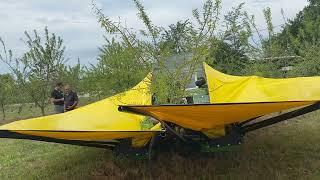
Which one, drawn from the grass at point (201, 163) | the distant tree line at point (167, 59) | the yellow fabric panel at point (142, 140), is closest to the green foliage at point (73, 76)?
the distant tree line at point (167, 59)

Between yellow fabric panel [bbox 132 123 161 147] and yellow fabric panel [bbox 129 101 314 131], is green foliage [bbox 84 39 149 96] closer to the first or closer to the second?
yellow fabric panel [bbox 132 123 161 147]

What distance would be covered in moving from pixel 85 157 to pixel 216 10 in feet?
12.8

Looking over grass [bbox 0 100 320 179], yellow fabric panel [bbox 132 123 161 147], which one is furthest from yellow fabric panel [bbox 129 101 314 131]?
grass [bbox 0 100 320 179]

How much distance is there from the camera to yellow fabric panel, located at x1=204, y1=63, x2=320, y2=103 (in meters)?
6.69

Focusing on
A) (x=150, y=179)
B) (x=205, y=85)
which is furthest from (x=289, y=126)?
(x=150, y=179)

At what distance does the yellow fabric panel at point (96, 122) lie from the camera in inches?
242

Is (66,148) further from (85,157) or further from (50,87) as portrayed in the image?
(50,87)

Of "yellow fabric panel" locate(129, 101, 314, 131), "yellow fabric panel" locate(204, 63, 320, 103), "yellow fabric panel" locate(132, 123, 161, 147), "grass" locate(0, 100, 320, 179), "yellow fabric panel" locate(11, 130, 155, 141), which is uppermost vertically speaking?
"yellow fabric panel" locate(204, 63, 320, 103)

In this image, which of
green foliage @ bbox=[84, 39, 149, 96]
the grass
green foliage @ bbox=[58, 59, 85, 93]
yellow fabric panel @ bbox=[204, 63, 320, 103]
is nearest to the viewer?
yellow fabric panel @ bbox=[204, 63, 320, 103]

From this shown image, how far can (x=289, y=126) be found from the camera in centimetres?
1073

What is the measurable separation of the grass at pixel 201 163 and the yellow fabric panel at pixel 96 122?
34.2 inches

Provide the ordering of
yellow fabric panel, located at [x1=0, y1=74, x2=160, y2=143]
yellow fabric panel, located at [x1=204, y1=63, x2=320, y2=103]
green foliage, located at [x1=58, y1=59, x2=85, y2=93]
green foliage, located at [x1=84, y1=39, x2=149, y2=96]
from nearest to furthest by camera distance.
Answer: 1. yellow fabric panel, located at [x1=0, y1=74, x2=160, y2=143]
2. yellow fabric panel, located at [x1=204, y1=63, x2=320, y2=103]
3. green foliage, located at [x1=84, y1=39, x2=149, y2=96]
4. green foliage, located at [x1=58, y1=59, x2=85, y2=93]

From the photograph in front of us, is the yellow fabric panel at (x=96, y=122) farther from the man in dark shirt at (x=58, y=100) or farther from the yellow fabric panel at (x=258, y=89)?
the man in dark shirt at (x=58, y=100)

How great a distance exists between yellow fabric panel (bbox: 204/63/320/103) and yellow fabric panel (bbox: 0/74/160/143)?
1272 millimetres
